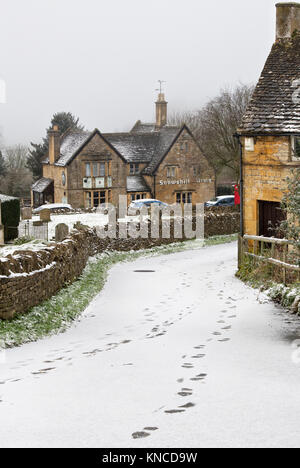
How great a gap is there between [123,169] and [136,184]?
86.7 inches

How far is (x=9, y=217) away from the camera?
36.4 m

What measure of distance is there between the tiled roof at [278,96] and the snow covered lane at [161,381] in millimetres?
6936

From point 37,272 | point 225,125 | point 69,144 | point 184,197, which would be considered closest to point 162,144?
point 184,197

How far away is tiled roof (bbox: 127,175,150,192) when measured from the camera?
60409mm

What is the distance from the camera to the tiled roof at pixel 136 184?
6041 cm

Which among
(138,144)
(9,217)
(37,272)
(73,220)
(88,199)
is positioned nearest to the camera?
(37,272)

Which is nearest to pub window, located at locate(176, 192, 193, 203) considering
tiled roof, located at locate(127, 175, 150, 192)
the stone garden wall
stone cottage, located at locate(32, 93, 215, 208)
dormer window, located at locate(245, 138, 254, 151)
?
stone cottage, located at locate(32, 93, 215, 208)

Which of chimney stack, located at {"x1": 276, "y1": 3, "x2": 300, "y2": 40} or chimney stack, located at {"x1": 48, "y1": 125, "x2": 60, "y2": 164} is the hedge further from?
chimney stack, located at {"x1": 48, "y1": 125, "x2": 60, "y2": 164}

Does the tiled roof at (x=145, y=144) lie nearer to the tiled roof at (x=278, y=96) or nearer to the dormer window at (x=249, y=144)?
the tiled roof at (x=278, y=96)

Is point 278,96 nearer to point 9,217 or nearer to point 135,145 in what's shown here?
point 9,217

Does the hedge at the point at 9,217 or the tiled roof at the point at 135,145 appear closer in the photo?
the hedge at the point at 9,217

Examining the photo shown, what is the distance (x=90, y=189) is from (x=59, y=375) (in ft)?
163

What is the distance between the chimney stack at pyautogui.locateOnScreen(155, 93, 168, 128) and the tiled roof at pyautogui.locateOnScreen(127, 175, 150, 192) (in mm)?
8447

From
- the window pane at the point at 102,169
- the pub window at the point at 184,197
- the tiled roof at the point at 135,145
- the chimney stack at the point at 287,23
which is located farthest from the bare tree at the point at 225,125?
the chimney stack at the point at 287,23
